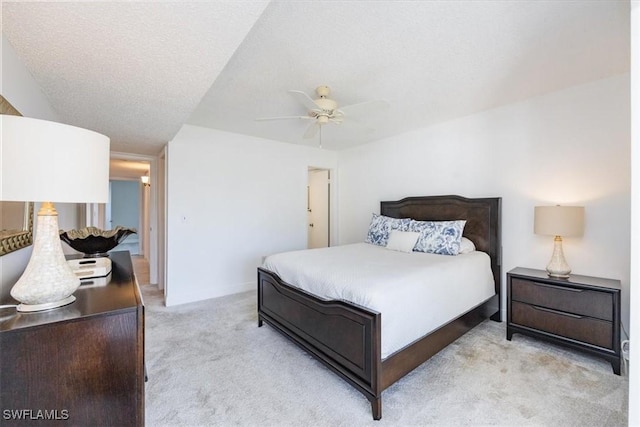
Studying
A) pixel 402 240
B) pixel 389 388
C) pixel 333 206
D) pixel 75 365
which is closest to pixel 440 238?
pixel 402 240

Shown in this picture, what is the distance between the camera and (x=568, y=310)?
2338 mm

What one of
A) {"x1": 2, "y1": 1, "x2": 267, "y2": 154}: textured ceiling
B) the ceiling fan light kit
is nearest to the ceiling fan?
the ceiling fan light kit

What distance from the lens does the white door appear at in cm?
548

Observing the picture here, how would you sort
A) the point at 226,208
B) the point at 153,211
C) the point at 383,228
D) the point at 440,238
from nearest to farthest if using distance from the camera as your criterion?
the point at 440,238, the point at 383,228, the point at 226,208, the point at 153,211

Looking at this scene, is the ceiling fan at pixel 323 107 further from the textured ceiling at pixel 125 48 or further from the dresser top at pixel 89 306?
the dresser top at pixel 89 306

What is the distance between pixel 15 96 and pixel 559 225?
4.00 meters

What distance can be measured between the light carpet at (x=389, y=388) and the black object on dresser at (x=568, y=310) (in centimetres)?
15

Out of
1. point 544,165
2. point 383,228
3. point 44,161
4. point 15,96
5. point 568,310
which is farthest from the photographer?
point 383,228

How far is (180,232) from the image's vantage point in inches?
146

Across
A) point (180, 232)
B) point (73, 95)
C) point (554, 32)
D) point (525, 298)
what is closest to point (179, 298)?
point (180, 232)

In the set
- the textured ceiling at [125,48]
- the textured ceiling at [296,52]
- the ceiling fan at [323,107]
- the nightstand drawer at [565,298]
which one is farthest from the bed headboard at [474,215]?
the textured ceiling at [125,48]

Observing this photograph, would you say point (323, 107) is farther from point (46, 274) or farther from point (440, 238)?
point (46, 274)

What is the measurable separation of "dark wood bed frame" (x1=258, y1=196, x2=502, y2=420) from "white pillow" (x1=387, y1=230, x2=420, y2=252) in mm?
661
